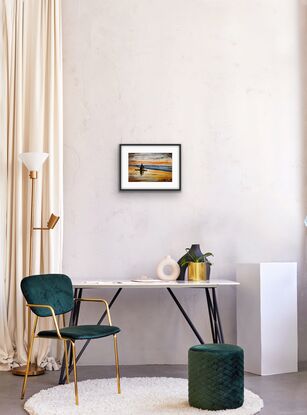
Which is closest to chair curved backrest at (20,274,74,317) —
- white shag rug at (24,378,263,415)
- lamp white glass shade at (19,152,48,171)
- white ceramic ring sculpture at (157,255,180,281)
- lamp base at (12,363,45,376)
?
white shag rug at (24,378,263,415)

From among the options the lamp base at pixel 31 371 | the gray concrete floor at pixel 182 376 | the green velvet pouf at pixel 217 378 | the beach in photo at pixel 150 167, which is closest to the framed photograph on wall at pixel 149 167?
the beach in photo at pixel 150 167

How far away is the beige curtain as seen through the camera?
16.6ft

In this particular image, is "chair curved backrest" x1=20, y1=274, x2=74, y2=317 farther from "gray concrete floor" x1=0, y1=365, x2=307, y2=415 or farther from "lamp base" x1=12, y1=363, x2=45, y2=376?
"lamp base" x1=12, y1=363, x2=45, y2=376

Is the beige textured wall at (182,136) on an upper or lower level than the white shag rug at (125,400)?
upper

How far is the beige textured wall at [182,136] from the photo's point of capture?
5305 mm

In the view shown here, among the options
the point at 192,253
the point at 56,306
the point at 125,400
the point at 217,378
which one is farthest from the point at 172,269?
the point at 217,378

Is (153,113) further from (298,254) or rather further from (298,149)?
(298,254)

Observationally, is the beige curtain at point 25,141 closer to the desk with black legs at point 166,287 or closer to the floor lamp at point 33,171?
the floor lamp at point 33,171

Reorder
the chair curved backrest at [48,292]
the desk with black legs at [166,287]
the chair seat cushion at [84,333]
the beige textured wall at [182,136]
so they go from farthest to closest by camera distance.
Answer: the beige textured wall at [182,136]
the desk with black legs at [166,287]
the chair curved backrest at [48,292]
the chair seat cushion at [84,333]

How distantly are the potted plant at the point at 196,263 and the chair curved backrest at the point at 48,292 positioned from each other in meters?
1.01

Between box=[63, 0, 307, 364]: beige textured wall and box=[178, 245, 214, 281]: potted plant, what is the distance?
0.26 meters

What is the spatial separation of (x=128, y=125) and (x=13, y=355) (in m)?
2.14

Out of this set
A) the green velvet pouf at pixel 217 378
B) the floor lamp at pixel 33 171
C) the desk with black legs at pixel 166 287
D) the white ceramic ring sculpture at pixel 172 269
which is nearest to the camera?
the green velvet pouf at pixel 217 378

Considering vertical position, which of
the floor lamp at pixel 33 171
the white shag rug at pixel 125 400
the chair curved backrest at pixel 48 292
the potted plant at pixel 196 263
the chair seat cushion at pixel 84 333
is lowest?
the white shag rug at pixel 125 400
